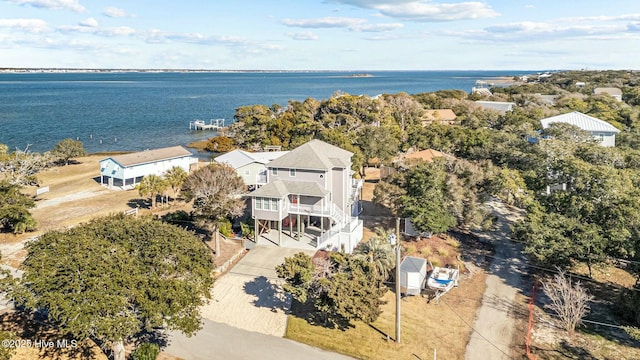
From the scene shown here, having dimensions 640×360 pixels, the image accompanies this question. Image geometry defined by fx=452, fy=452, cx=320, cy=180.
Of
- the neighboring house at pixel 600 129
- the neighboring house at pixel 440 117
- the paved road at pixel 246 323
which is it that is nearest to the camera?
the paved road at pixel 246 323

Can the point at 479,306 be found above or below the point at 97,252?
below

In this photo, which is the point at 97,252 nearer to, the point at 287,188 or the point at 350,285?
the point at 350,285

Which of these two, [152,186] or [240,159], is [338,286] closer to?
[152,186]

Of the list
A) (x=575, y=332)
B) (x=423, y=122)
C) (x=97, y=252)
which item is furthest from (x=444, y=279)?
(x=423, y=122)

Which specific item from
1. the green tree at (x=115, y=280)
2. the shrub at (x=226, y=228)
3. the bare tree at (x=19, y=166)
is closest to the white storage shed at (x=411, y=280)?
the green tree at (x=115, y=280)

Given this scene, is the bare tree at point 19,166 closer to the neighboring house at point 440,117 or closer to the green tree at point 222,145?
the green tree at point 222,145

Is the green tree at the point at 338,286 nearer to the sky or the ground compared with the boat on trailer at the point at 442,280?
nearer to the sky

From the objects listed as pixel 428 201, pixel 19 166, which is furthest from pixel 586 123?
pixel 19 166
